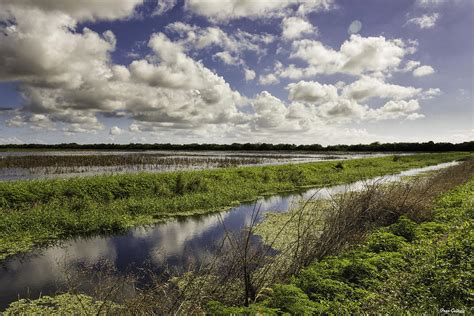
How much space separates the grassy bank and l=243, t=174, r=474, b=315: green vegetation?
10.8 meters

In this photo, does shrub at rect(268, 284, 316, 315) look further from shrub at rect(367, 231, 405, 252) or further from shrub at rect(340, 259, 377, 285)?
shrub at rect(367, 231, 405, 252)

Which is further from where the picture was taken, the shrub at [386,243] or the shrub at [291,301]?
the shrub at [386,243]

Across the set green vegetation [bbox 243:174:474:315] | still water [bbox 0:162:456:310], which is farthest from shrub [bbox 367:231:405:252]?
still water [bbox 0:162:456:310]

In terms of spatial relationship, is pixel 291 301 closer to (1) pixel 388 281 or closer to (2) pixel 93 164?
(1) pixel 388 281

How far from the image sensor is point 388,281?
717 centimetres

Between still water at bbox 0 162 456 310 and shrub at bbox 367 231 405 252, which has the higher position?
shrub at bbox 367 231 405 252

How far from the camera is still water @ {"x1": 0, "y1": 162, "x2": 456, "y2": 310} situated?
30.4 ft

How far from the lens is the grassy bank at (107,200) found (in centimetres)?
1396

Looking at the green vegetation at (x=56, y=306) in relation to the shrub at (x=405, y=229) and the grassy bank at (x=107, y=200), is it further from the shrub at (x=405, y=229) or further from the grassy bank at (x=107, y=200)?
the shrub at (x=405, y=229)

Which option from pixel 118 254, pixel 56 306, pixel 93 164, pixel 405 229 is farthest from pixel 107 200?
pixel 93 164

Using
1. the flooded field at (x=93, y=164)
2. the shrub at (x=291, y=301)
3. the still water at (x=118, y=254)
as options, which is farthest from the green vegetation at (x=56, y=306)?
the flooded field at (x=93, y=164)

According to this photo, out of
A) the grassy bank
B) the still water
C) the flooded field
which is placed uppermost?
the flooded field

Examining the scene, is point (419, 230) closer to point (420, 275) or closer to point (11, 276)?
point (420, 275)

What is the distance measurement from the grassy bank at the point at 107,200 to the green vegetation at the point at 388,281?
10.8 m
